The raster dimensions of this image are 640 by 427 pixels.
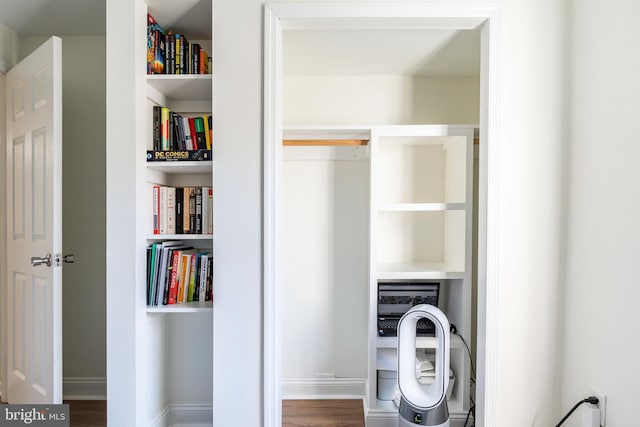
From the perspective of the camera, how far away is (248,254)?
1.76m

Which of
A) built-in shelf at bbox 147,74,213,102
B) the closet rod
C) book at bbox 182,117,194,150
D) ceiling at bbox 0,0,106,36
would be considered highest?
ceiling at bbox 0,0,106,36

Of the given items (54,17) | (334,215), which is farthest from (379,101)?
(54,17)

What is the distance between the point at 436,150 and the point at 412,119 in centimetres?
26

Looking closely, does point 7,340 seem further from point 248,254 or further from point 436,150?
point 436,150

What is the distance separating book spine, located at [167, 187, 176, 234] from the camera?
6.31 ft

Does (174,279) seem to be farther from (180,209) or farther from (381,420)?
(381,420)

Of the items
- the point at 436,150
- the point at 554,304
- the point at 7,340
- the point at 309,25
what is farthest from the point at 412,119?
the point at 7,340

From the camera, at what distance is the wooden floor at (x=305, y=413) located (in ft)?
7.25

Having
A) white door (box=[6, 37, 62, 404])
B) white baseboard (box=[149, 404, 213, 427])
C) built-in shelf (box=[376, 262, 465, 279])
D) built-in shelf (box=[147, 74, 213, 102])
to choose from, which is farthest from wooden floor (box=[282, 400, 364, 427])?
built-in shelf (box=[147, 74, 213, 102])

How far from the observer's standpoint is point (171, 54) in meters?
1.89

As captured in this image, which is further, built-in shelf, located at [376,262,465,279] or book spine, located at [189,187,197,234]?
built-in shelf, located at [376,262,465,279]

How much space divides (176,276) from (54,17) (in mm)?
1683

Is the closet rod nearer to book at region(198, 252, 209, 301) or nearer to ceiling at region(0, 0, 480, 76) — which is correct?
ceiling at region(0, 0, 480, 76)

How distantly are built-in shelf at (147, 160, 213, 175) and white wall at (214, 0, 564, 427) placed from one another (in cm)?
12
